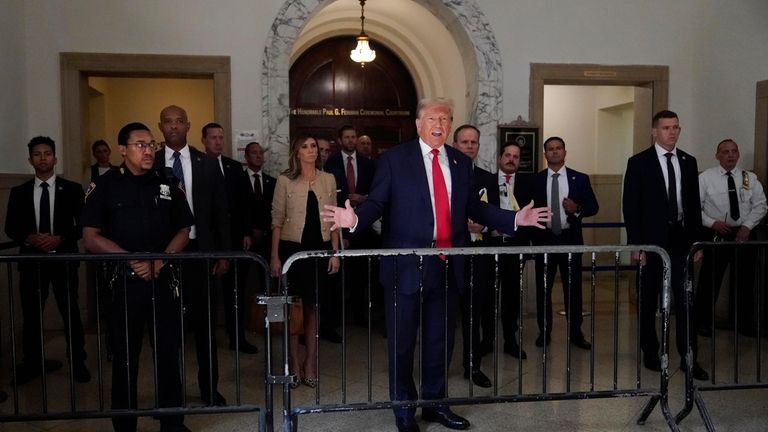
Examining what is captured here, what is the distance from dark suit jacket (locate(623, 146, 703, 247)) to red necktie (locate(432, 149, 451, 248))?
1826mm

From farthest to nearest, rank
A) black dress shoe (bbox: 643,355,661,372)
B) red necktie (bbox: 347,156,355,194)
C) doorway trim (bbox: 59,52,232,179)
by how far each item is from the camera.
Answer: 1. red necktie (bbox: 347,156,355,194)
2. doorway trim (bbox: 59,52,232,179)
3. black dress shoe (bbox: 643,355,661,372)

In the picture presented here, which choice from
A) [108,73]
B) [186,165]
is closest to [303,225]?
[186,165]

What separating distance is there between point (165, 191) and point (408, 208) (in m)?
1.33

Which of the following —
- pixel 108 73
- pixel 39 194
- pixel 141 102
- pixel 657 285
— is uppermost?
pixel 141 102

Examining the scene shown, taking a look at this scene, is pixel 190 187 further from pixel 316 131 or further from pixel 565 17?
pixel 316 131

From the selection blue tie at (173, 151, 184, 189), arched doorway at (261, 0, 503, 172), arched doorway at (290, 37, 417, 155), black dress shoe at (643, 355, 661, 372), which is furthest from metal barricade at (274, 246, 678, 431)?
arched doorway at (290, 37, 417, 155)

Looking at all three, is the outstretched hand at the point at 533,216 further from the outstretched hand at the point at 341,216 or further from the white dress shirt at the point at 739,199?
the white dress shirt at the point at 739,199

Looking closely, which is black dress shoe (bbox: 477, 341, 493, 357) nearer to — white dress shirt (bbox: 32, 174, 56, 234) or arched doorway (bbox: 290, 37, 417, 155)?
white dress shirt (bbox: 32, 174, 56, 234)

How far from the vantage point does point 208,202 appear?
4.48m

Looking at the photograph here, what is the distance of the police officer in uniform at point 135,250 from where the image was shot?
3541 mm

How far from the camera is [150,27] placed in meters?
6.81

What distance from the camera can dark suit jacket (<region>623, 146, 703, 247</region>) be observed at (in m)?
5.00

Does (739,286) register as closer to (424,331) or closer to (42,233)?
(424,331)

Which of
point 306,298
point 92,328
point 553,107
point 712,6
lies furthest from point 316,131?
point 306,298
